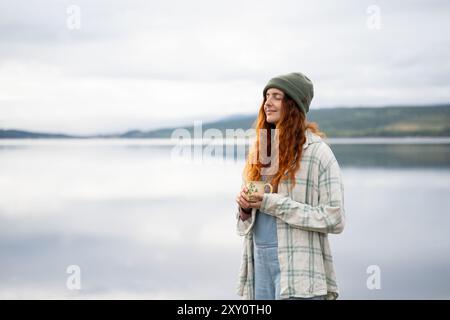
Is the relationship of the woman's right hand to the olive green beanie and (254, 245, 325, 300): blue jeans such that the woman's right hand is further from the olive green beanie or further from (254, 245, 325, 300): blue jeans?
the olive green beanie

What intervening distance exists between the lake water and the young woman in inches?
150

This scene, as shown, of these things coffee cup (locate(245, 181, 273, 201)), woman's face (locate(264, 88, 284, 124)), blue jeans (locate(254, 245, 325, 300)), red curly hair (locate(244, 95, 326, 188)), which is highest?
woman's face (locate(264, 88, 284, 124))

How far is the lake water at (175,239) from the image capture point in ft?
27.5

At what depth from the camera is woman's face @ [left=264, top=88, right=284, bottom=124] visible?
345 centimetres

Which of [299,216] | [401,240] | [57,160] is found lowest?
[299,216]

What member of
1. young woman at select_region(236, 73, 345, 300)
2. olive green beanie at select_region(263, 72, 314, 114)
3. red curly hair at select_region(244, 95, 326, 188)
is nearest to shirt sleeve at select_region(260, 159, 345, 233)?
young woman at select_region(236, 73, 345, 300)

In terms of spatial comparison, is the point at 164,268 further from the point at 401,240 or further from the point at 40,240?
the point at 401,240

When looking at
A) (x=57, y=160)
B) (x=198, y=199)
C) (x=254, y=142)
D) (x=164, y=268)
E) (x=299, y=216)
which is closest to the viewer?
(x=299, y=216)

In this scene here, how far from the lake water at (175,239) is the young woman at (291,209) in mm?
3801
